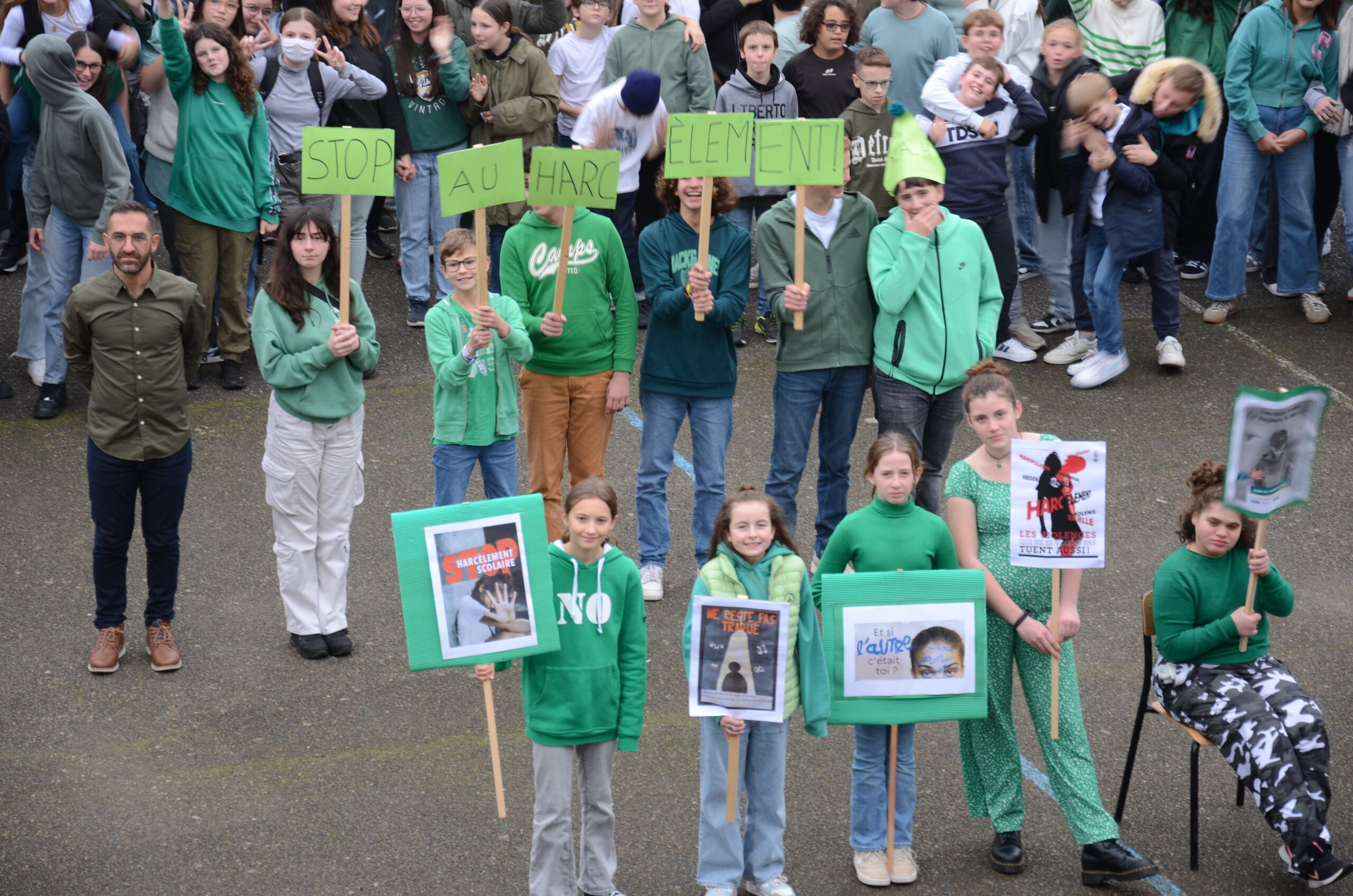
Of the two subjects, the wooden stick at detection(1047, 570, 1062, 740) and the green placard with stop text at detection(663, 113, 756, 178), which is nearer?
the wooden stick at detection(1047, 570, 1062, 740)

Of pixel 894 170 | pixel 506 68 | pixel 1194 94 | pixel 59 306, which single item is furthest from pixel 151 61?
pixel 1194 94

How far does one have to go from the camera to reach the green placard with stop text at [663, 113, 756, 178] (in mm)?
6586

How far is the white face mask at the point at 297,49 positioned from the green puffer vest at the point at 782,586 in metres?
5.69

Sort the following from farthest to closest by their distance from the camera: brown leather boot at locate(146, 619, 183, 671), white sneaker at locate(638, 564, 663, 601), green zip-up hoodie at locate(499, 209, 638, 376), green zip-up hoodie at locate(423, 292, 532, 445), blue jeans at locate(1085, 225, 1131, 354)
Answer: blue jeans at locate(1085, 225, 1131, 354) → white sneaker at locate(638, 564, 663, 601) → green zip-up hoodie at locate(499, 209, 638, 376) → green zip-up hoodie at locate(423, 292, 532, 445) → brown leather boot at locate(146, 619, 183, 671)

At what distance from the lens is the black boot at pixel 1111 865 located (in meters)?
5.37

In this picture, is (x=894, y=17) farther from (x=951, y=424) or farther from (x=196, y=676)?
(x=196, y=676)

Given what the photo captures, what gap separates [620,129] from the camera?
967cm

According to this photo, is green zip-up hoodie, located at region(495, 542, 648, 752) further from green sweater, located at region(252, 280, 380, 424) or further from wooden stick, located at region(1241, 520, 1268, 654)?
wooden stick, located at region(1241, 520, 1268, 654)

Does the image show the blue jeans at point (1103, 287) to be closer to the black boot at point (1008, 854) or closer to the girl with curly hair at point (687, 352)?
the girl with curly hair at point (687, 352)

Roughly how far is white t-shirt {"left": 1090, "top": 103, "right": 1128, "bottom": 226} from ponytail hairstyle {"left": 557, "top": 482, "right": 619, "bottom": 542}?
557 centimetres

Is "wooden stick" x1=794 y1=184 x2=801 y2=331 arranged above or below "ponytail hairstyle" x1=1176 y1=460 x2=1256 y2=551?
above

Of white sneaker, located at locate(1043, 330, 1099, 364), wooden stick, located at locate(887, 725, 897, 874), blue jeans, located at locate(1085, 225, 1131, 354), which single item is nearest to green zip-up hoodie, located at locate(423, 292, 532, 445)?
wooden stick, located at locate(887, 725, 897, 874)

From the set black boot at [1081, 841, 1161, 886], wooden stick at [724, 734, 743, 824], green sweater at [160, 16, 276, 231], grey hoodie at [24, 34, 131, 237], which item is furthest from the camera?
green sweater at [160, 16, 276, 231]

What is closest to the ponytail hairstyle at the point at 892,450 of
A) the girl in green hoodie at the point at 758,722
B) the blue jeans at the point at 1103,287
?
the girl in green hoodie at the point at 758,722
